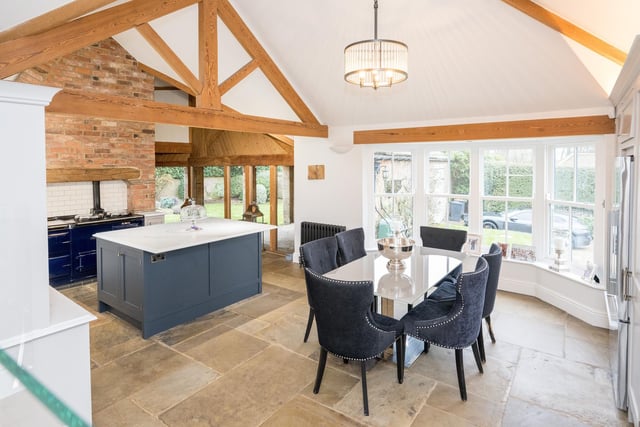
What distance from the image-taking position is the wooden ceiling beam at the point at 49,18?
9.82ft

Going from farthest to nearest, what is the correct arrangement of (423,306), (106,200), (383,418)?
(106,200) → (423,306) → (383,418)

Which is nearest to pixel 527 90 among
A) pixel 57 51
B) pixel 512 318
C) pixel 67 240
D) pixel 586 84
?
pixel 586 84

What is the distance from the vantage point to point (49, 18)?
10.1ft

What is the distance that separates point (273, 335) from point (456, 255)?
6.89 feet

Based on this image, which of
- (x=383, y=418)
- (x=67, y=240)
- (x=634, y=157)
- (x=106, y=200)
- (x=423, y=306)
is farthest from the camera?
(x=106, y=200)

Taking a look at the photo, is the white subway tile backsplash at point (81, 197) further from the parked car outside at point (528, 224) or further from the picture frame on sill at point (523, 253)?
the picture frame on sill at point (523, 253)

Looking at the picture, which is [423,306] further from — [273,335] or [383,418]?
[273,335]

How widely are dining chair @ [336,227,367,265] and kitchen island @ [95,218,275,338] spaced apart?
3.93 ft

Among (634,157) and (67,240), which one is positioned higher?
(634,157)

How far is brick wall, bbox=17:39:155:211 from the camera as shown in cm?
561

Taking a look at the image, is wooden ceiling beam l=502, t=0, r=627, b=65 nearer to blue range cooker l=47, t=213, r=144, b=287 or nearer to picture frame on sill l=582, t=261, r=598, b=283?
picture frame on sill l=582, t=261, r=598, b=283

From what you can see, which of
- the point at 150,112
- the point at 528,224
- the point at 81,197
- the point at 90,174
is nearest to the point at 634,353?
the point at 528,224

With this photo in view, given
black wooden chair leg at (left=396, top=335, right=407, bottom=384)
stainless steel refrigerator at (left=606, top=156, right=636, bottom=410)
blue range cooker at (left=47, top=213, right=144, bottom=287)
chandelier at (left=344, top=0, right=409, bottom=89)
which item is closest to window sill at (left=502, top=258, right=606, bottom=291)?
stainless steel refrigerator at (left=606, top=156, right=636, bottom=410)

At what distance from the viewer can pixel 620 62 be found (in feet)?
10.1
